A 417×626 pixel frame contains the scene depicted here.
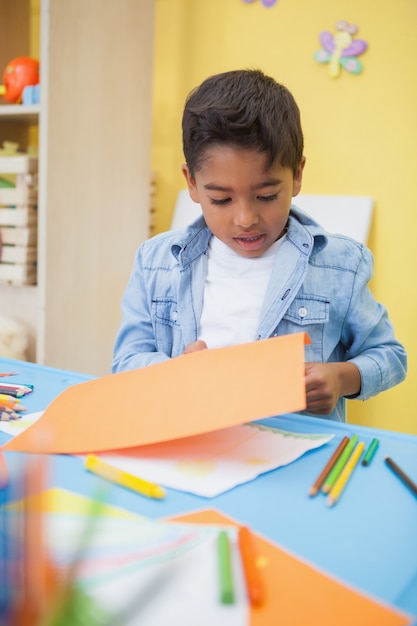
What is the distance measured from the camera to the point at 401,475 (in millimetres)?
479

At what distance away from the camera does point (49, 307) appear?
149 cm

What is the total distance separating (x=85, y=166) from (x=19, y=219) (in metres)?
0.22

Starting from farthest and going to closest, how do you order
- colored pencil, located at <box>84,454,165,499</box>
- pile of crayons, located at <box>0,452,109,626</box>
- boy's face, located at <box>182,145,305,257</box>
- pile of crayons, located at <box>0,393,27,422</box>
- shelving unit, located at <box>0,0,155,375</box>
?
shelving unit, located at <box>0,0,155,375</box>
boy's face, located at <box>182,145,305,257</box>
pile of crayons, located at <box>0,393,27,422</box>
colored pencil, located at <box>84,454,165,499</box>
pile of crayons, located at <box>0,452,109,626</box>

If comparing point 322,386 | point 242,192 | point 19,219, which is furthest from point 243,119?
point 19,219

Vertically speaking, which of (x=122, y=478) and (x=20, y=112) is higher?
(x=20, y=112)

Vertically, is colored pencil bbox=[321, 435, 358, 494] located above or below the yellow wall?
below

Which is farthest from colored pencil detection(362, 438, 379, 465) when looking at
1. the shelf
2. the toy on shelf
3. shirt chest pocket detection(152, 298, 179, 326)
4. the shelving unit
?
the toy on shelf

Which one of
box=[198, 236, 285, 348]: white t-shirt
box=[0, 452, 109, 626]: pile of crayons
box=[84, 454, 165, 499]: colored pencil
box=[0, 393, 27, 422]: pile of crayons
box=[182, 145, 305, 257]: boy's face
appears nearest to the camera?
box=[0, 452, 109, 626]: pile of crayons

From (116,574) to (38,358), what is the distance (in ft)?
4.13

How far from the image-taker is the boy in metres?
0.73

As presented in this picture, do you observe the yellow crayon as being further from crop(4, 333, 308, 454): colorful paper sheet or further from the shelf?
the shelf

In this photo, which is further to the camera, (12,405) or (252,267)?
(252,267)

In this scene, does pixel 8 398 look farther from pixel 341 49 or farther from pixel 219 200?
pixel 341 49

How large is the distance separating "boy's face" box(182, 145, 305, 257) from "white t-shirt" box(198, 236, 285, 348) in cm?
8
